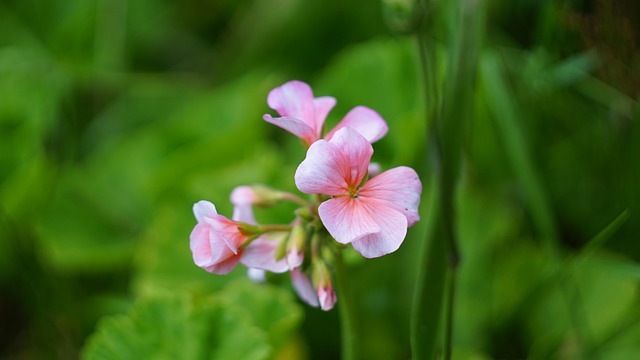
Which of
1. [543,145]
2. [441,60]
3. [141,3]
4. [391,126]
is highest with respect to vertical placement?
[141,3]

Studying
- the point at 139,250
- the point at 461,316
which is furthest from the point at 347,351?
the point at 139,250

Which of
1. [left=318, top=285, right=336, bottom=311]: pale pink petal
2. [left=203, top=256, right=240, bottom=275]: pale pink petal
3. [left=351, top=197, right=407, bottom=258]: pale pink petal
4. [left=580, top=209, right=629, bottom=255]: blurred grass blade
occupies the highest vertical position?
[left=351, top=197, right=407, bottom=258]: pale pink petal

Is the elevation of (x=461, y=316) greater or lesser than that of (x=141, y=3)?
lesser

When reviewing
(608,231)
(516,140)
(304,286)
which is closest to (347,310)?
(304,286)

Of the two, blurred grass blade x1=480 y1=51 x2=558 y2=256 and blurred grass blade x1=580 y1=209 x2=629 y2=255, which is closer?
blurred grass blade x1=580 y1=209 x2=629 y2=255

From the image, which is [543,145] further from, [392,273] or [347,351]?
[347,351]

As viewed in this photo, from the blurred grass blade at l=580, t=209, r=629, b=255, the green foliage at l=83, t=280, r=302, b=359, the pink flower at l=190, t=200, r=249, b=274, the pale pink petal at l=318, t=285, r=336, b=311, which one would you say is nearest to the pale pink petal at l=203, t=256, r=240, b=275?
the pink flower at l=190, t=200, r=249, b=274

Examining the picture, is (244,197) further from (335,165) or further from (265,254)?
(335,165)

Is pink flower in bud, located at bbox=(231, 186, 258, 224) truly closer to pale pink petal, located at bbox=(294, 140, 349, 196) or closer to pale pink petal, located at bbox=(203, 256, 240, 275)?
pale pink petal, located at bbox=(203, 256, 240, 275)

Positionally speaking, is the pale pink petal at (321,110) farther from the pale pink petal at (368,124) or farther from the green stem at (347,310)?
the green stem at (347,310)
